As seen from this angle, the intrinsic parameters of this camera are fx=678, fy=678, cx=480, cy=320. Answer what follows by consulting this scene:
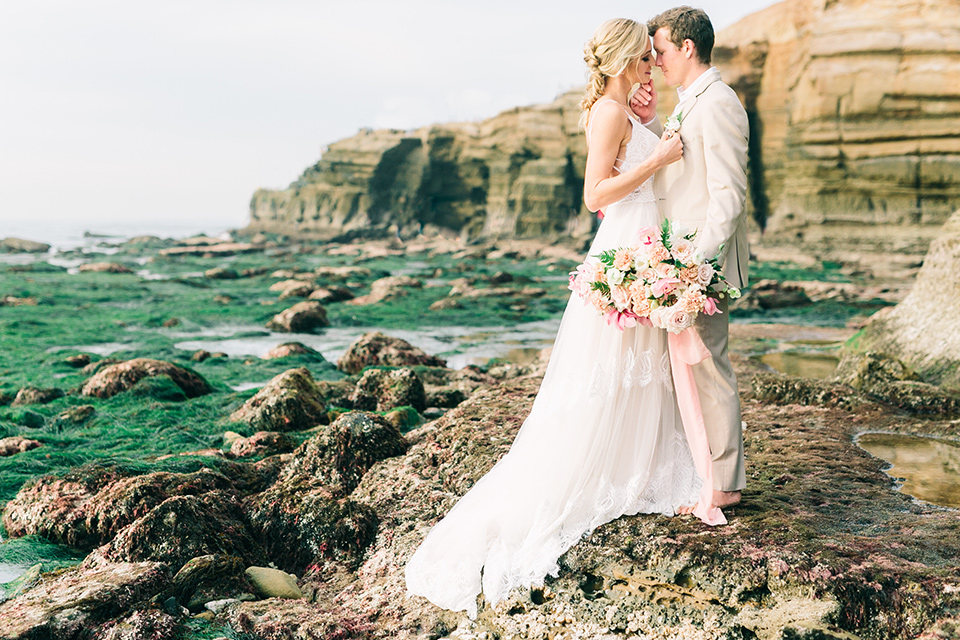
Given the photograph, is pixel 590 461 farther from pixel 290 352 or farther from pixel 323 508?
A: pixel 290 352

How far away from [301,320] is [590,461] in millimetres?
15182

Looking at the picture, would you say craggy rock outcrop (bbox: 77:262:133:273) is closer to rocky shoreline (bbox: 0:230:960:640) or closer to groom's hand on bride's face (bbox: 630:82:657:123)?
rocky shoreline (bbox: 0:230:960:640)

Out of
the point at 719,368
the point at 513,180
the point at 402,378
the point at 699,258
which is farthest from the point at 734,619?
the point at 513,180

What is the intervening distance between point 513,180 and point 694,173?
176 feet

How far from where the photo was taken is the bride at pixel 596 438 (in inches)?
140

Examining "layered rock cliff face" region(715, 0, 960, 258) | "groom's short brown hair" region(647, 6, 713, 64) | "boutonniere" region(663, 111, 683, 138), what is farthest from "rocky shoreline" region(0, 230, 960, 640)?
"layered rock cliff face" region(715, 0, 960, 258)

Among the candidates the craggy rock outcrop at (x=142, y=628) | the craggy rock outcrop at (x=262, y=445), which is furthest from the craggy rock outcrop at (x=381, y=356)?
the craggy rock outcrop at (x=142, y=628)

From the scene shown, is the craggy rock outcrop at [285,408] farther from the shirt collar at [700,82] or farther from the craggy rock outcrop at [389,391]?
the shirt collar at [700,82]

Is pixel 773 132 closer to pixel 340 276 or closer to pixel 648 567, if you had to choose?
pixel 340 276

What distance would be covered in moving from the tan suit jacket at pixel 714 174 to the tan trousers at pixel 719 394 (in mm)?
255

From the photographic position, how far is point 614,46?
3.48 meters

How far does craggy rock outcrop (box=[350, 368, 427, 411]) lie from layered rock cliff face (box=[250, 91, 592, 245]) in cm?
4361

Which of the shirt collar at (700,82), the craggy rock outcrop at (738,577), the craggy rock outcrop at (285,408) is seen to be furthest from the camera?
the craggy rock outcrop at (285,408)

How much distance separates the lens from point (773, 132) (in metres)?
40.1
